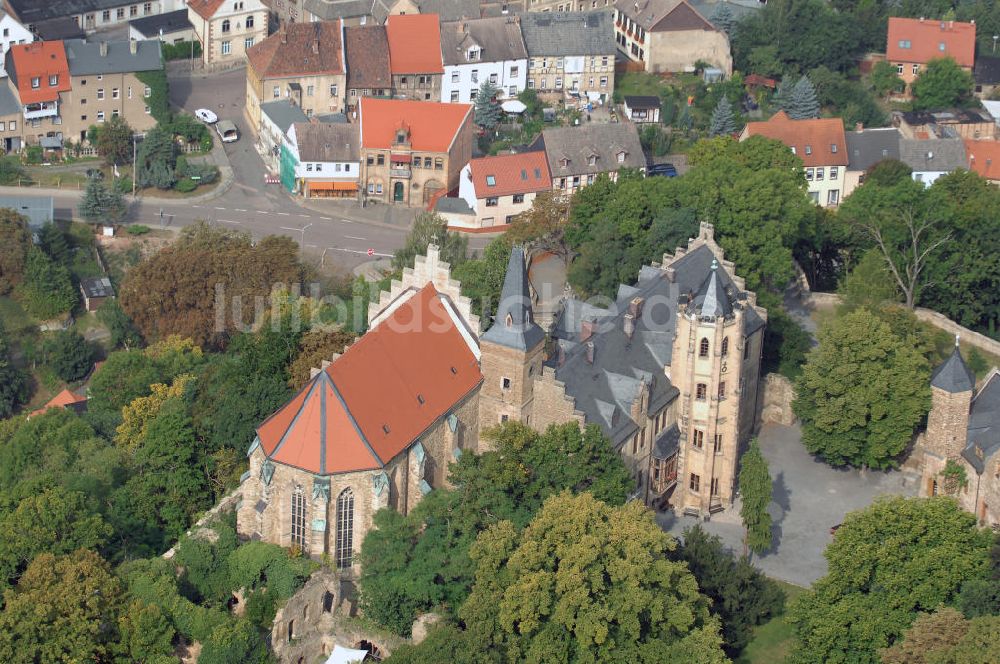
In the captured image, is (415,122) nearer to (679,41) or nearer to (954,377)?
(679,41)

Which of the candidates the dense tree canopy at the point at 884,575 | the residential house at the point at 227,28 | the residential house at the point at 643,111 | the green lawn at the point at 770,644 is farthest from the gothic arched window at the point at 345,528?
the residential house at the point at 227,28

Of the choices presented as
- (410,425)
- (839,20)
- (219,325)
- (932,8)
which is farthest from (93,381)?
(932,8)

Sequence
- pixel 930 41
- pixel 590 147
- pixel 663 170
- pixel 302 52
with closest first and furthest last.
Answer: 1. pixel 590 147
2. pixel 663 170
3. pixel 302 52
4. pixel 930 41

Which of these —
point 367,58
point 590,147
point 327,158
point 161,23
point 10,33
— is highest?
point 161,23

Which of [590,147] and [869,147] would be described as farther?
[869,147]

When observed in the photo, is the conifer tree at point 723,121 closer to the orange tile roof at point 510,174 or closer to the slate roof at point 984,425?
the orange tile roof at point 510,174

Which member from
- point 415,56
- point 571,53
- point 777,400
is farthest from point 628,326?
point 571,53

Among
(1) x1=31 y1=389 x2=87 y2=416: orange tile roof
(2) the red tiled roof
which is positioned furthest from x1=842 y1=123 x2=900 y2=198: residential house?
(1) x1=31 y1=389 x2=87 y2=416: orange tile roof

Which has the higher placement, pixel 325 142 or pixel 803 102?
pixel 803 102
